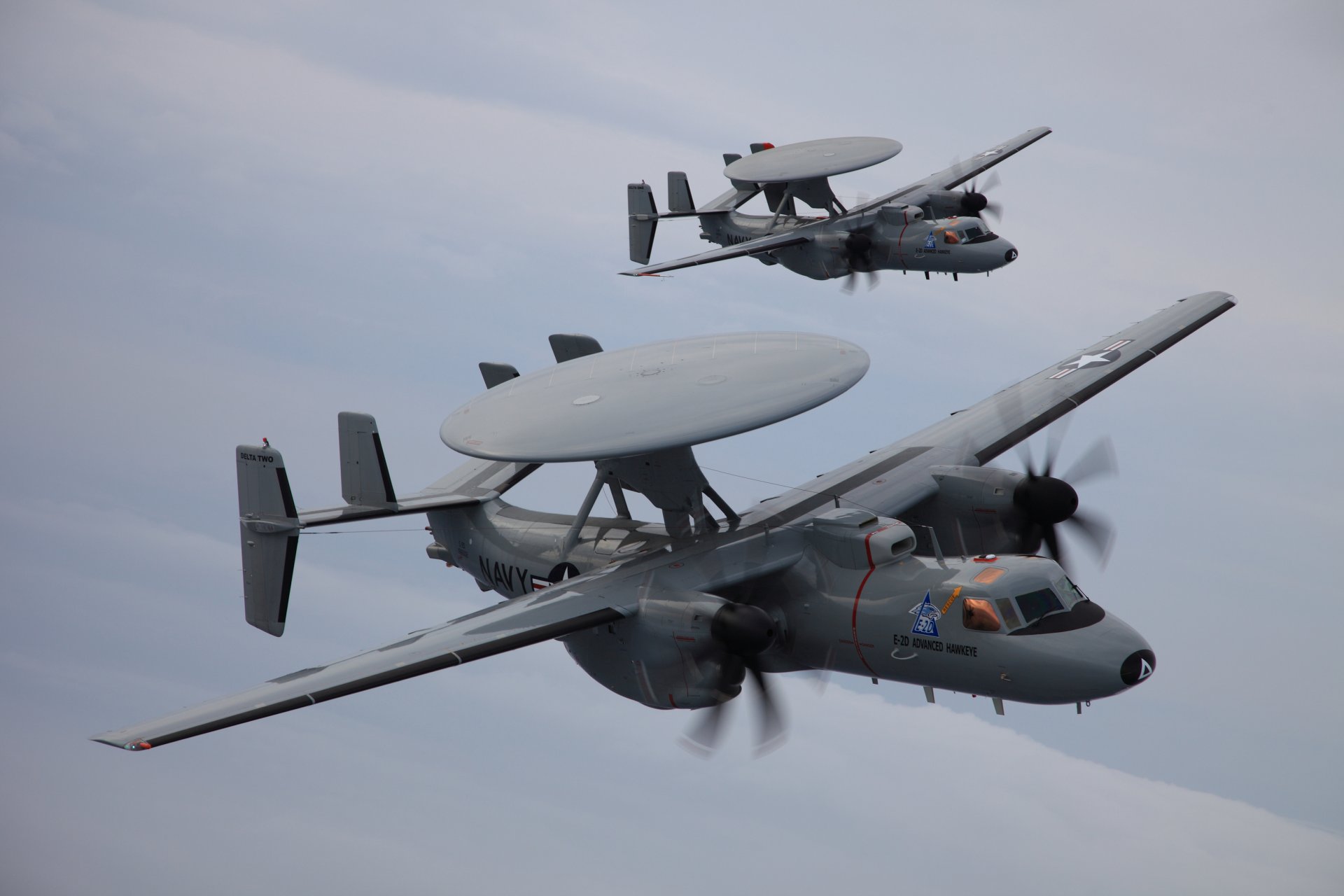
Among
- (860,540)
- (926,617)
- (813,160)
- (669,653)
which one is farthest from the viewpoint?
(813,160)

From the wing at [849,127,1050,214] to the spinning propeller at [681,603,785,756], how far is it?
25781 millimetres

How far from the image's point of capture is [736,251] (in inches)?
1652

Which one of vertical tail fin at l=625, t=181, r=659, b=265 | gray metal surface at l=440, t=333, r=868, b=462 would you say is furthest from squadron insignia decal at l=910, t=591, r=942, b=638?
vertical tail fin at l=625, t=181, r=659, b=265

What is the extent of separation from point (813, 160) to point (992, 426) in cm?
1542

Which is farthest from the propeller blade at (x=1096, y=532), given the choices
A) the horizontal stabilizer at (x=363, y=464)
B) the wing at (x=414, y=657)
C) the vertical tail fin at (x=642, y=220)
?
the vertical tail fin at (x=642, y=220)

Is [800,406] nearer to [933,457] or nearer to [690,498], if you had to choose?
[690,498]

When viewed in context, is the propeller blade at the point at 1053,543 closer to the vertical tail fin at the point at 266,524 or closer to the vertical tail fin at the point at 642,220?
the vertical tail fin at the point at 266,524

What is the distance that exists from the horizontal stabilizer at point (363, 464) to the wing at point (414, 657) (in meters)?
4.22

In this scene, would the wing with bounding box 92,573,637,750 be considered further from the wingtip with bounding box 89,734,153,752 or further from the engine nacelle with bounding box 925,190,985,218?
the engine nacelle with bounding box 925,190,985,218

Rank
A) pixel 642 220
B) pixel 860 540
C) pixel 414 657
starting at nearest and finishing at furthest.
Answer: pixel 414 657 < pixel 860 540 < pixel 642 220

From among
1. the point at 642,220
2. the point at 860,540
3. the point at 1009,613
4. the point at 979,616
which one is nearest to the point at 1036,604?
the point at 1009,613

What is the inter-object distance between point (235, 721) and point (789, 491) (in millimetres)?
12288

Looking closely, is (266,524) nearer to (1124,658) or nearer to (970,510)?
(970,510)

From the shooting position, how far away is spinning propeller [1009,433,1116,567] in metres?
25.1
